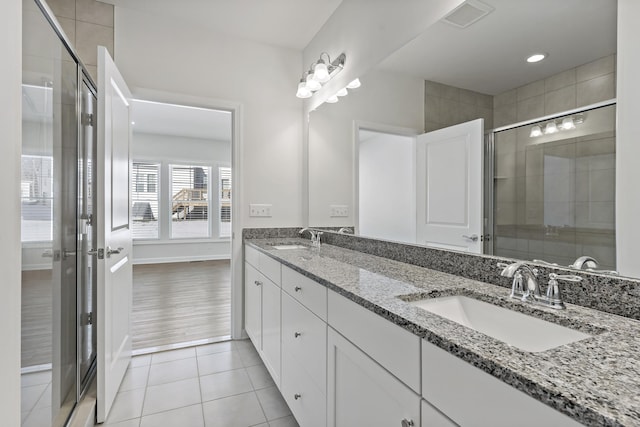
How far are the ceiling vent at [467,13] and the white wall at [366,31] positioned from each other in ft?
0.11

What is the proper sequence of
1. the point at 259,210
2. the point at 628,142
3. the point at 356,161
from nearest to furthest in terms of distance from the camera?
1. the point at 628,142
2. the point at 356,161
3. the point at 259,210

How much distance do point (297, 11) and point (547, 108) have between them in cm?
202

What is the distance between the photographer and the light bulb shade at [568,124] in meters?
0.92

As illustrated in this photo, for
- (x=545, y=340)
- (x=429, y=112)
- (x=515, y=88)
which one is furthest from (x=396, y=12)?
(x=545, y=340)

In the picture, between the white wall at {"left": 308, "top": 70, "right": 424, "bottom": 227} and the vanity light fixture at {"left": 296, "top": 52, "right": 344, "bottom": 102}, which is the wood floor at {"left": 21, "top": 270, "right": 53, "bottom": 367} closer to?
the white wall at {"left": 308, "top": 70, "right": 424, "bottom": 227}

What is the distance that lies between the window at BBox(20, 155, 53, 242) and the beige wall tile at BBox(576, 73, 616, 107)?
1841 mm

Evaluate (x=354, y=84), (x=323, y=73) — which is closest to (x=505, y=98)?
(x=354, y=84)

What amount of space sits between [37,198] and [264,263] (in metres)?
1.15

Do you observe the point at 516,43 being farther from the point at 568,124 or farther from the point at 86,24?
the point at 86,24

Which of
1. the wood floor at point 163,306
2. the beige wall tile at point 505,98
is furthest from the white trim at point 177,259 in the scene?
the beige wall tile at point 505,98

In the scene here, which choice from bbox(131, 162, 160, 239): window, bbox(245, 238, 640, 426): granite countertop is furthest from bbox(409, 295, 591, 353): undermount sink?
bbox(131, 162, 160, 239): window

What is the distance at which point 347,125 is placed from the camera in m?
2.22

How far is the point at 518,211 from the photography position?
1.07 metres

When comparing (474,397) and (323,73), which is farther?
(323,73)
